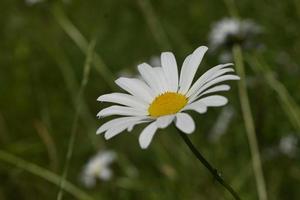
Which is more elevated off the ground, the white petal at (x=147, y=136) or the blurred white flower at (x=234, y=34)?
the blurred white flower at (x=234, y=34)

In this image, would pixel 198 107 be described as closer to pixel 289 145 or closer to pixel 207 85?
pixel 207 85

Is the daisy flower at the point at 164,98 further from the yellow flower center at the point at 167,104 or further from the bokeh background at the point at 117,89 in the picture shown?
the bokeh background at the point at 117,89

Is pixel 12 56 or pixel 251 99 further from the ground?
pixel 12 56

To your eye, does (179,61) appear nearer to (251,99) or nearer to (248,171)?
(251,99)

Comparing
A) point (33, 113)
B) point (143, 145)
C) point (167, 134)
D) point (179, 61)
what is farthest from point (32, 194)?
point (143, 145)

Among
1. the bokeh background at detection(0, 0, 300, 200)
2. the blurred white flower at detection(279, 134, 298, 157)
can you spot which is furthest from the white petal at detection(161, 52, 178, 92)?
the blurred white flower at detection(279, 134, 298, 157)

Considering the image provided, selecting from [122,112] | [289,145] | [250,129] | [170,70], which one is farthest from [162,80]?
[289,145]

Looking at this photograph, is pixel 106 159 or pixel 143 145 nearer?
pixel 143 145

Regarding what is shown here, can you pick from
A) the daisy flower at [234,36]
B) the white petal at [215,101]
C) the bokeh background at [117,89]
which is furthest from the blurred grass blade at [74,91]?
the white petal at [215,101]
